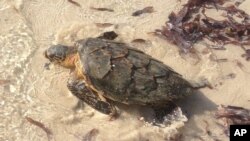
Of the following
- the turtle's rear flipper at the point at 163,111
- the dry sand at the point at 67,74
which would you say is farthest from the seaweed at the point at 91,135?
the turtle's rear flipper at the point at 163,111

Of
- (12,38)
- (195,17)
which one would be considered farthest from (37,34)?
(195,17)

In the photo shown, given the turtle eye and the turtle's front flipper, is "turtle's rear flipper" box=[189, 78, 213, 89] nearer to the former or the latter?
the turtle's front flipper

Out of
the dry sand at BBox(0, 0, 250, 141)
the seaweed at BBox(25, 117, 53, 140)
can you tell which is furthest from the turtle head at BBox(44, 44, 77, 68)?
the seaweed at BBox(25, 117, 53, 140)

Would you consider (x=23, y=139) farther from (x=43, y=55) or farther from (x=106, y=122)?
(x=43, y=55)

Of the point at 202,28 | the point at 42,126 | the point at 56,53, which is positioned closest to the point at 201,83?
the point at 202,28

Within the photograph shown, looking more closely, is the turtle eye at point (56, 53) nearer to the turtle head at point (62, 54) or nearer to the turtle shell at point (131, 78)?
the turtle head at point (62, 54)

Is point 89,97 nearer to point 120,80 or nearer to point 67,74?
point 120,80

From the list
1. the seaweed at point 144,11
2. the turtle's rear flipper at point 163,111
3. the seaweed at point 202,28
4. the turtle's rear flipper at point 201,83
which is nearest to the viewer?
the turtle's rear flipper at point 163,111
